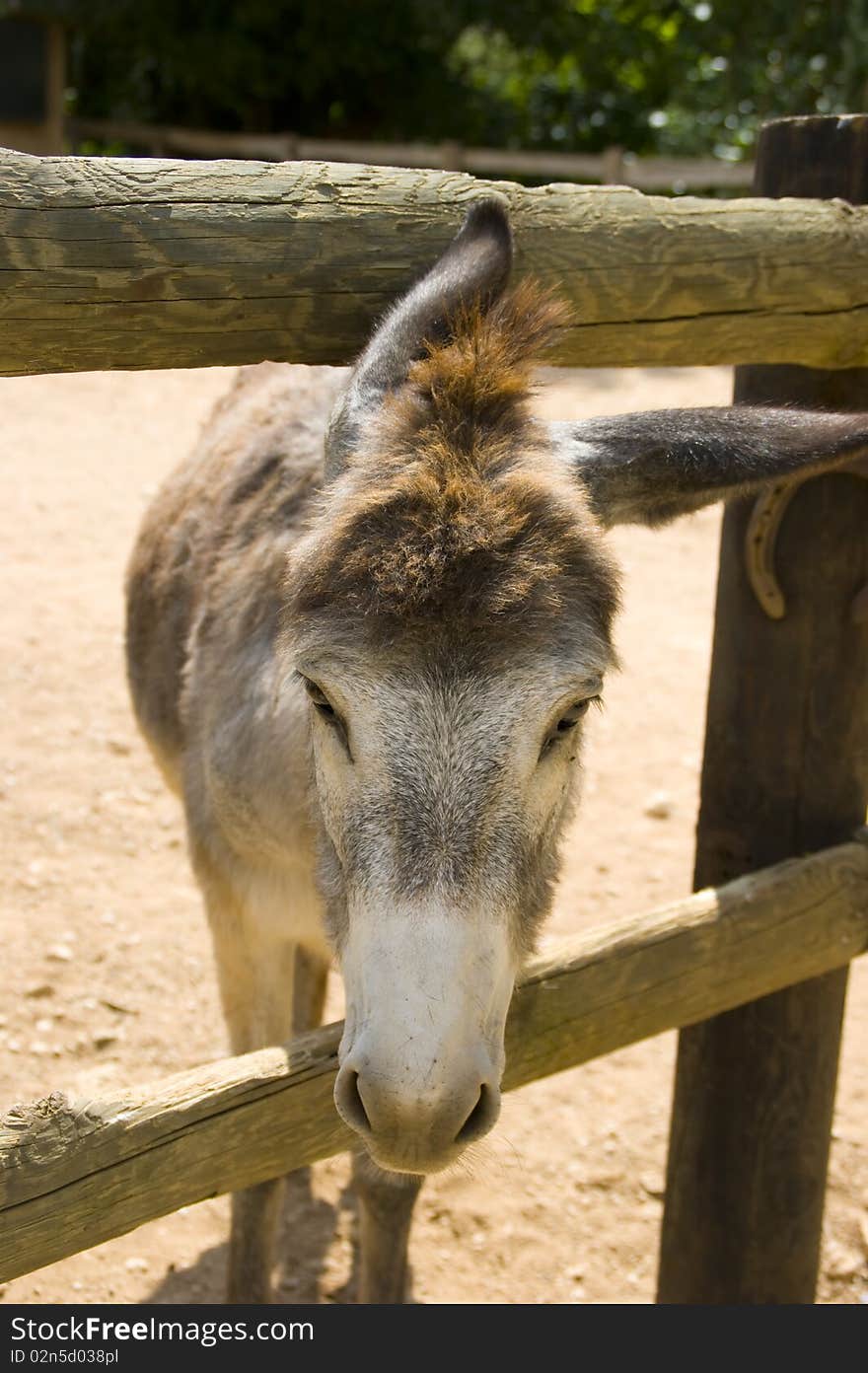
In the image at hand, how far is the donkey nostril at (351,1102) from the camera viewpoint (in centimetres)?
174

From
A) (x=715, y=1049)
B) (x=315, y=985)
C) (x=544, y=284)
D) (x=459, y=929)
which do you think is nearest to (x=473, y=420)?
(x=544, y=284)

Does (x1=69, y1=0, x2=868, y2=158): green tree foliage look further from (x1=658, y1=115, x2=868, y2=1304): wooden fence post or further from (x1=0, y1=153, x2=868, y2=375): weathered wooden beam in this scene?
(x1=0, y1=153, x2=868, y2=375): weathered wooden beam

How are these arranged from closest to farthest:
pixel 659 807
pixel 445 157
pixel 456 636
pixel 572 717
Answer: pixel 456 636 → pixel 572 717 → pixel 659 807 → pixel 445 157

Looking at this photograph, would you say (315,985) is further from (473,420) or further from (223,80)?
(223,80)

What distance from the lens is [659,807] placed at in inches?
234

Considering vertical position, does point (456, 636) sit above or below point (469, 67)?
below

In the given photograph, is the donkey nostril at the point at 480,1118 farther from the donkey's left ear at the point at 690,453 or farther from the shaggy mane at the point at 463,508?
the donkey's left ear at the point at 690,453

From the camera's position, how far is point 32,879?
16.3ft

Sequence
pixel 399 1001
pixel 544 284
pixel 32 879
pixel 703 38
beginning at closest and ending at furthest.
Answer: pixel 399 1001, pixel 544 284, pixel 32 879, pixel 703 38

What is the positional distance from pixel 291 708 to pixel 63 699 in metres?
3.91

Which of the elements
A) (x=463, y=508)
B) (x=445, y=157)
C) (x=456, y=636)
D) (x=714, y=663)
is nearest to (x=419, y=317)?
(x=463, y=508)

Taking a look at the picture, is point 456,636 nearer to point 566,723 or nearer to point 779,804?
point 566,723

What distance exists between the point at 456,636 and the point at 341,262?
774mm

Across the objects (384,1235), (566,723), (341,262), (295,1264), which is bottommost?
(295,1264)
